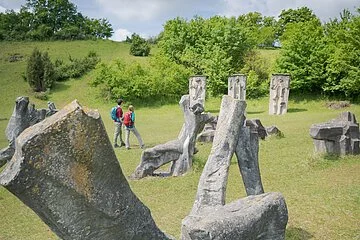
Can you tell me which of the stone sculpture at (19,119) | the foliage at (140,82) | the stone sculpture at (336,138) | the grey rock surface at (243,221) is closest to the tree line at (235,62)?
the foliage at (140,82)

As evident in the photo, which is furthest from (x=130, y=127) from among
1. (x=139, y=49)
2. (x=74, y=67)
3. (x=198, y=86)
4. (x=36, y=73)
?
(x=139, y=49)

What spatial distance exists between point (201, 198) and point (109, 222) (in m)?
1.94

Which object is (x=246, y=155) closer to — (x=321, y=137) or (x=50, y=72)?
(x=321, y=137)

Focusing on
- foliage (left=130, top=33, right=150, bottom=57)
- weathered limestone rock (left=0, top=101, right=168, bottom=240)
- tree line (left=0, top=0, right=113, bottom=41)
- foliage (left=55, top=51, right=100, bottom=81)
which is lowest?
weathered limestone rock (left=0, top=101, right=168, bottom=240)

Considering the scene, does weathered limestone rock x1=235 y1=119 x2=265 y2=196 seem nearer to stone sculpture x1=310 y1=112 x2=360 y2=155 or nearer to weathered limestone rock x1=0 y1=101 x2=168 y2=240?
weathered limestone rock x1=0 y1=101 x2=168 y2=240

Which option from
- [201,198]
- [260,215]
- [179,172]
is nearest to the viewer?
[260,215]

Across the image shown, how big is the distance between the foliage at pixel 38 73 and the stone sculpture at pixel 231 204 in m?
38.9

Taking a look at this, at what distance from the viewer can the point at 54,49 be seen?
182 ft

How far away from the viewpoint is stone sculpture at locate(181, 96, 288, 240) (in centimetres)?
350

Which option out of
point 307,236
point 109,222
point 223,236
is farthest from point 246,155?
point 109,222

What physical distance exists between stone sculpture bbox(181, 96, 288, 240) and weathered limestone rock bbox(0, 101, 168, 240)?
0.76 metres

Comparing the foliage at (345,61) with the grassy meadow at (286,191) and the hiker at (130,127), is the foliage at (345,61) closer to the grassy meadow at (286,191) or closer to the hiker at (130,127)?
the grassy meadow at (286,191)

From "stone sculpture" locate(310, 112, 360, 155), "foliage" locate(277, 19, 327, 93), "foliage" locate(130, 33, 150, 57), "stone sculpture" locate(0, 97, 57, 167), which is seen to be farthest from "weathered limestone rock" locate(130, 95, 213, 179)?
"foliage" locate(130, 33, 150, 57)

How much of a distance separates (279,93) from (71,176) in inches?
1146
